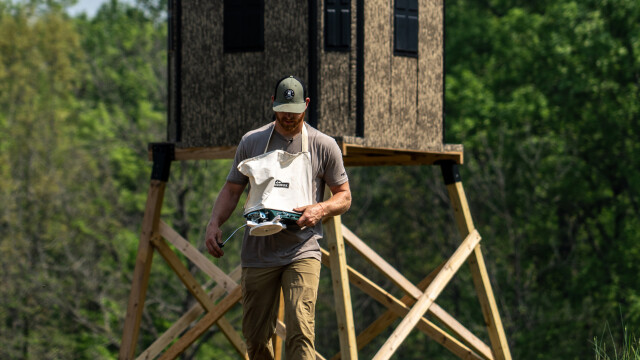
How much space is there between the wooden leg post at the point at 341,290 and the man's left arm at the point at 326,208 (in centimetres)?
232

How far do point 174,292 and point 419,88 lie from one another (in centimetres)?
1506

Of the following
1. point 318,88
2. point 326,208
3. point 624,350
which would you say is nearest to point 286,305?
point 326,208

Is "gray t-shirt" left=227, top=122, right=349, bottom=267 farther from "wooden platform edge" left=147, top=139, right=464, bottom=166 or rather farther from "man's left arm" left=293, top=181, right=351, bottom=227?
"wooden platform edge" left=147, top=139, right=464, bottom=166

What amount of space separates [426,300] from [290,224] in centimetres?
399

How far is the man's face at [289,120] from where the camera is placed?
625 cm

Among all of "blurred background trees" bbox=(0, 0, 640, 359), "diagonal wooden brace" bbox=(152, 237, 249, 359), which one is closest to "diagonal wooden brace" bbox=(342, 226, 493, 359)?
"diagonal wooden brace" bbox=(152, 237, 249, 359)

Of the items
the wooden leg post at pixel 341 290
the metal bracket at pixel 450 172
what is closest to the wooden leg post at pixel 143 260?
the wooden leg post at pixel 341 290

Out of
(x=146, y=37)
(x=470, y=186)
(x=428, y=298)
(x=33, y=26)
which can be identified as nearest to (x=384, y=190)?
(x=470, y=186)

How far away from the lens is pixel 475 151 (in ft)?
79.0

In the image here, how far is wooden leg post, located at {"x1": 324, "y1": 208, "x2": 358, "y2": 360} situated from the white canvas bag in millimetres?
2520

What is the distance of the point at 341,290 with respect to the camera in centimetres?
880

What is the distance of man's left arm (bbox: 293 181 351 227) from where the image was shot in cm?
612

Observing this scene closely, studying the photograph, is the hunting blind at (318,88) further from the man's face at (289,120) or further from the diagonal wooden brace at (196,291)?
the man's face at (289,120)

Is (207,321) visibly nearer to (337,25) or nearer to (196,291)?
(196,291)
